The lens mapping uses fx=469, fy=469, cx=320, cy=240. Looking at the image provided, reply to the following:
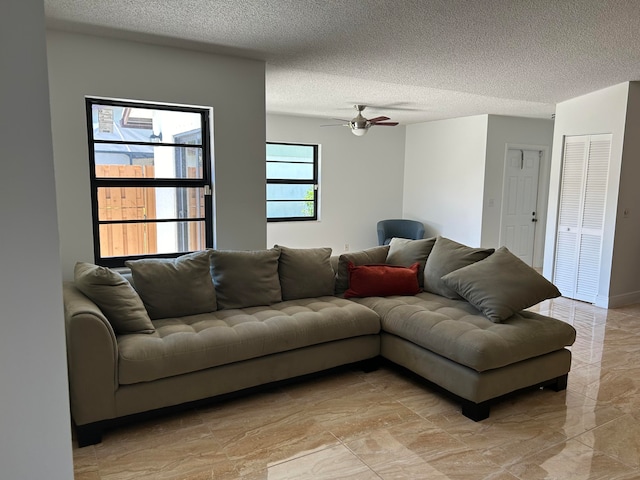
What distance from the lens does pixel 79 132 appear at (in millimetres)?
3434

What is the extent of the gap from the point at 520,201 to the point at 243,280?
5526 mm

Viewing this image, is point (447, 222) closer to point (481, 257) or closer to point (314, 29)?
point (481, 257)

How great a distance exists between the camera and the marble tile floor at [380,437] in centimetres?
222

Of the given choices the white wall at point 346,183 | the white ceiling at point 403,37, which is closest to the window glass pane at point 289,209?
the white wall at point 346,183

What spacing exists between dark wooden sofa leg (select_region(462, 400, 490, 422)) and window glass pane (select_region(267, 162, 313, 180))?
5.08m

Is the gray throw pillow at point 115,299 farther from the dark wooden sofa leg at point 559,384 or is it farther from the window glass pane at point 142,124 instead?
the dark wooden sofa leg at point 559,384

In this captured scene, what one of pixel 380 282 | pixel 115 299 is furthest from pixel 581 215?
pixel 115 299

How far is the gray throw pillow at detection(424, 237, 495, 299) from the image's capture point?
360 cm

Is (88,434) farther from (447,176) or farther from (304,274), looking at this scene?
(447,176)

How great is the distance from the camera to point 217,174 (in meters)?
4.02

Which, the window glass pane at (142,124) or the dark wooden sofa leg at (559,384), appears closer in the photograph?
the dark wooden sofa leg at (559,384)

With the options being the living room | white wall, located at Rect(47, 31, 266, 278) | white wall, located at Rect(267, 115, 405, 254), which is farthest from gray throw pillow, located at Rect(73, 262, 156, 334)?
white wall, located at Rect(267, 115, 405, 254)

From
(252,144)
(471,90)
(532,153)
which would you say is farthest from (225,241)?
(532,153)

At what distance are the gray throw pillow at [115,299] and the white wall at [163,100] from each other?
3.21ft
